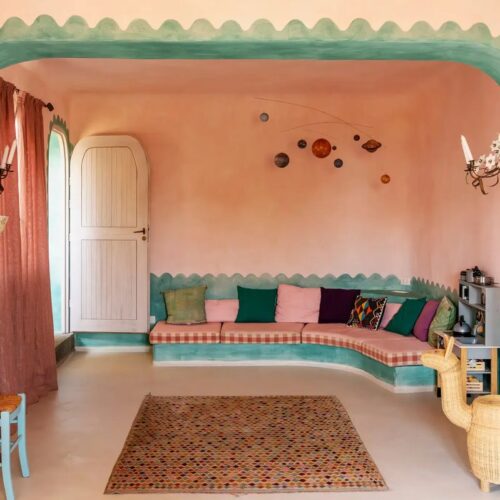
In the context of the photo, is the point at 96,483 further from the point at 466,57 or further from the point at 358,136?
the point at 358,136

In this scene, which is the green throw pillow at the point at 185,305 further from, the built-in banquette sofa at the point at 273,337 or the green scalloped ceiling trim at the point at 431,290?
the green scalloped ceiling trim at the point at 431,290

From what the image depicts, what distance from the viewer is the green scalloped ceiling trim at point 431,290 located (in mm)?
5969

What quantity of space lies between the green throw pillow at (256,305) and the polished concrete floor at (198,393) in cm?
73

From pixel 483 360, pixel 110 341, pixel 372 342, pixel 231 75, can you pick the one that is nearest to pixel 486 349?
pixel 483 360

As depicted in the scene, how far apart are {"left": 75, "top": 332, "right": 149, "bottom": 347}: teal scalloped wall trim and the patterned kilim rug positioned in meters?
1.87

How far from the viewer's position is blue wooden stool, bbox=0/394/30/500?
3.40m

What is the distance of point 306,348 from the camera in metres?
6.66

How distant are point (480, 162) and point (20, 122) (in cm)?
382

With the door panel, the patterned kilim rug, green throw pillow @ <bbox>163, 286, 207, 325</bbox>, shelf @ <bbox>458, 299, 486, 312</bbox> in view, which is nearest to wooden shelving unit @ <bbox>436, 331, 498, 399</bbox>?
shelf @ <bbox>458, 299, 486, 312</bbox>

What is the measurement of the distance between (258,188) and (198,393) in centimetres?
273

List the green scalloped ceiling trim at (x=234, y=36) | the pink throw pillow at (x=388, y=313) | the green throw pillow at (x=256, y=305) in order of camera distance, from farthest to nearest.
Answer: the green throw pillow at (x=256, y=305) → the pink throw pillow at (x=388, y=313) → the green scalloped ceiling trim at (x=234, y=36)

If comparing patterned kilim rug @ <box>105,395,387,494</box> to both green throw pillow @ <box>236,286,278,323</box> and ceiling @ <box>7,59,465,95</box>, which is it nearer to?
green throw pillow @ <box>236,286,278,323</box>

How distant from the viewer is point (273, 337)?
6.62 m

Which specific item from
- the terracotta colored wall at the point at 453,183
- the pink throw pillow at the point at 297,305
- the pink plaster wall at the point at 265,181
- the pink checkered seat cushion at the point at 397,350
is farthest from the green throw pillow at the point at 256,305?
the terracotta colored wall at the point at 453,183
